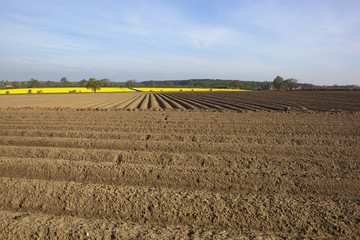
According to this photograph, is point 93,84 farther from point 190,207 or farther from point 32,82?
point 190,207

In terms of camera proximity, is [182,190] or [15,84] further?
[15,84]

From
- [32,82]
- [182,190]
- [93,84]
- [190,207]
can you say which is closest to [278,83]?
[93,84]

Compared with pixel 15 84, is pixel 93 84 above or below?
below

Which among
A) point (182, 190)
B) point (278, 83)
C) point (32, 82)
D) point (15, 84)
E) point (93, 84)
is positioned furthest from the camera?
point (278, 83)

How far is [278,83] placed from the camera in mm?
120000

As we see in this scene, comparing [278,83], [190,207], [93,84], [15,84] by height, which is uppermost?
[278,83]

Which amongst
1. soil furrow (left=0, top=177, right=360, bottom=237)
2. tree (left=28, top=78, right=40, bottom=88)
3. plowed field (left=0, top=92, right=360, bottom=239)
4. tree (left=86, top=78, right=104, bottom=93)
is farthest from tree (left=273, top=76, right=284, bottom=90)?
soil furrow (left=0, top=177, right=360, bottom=237)

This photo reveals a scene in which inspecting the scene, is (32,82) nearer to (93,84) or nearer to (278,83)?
(93,84)

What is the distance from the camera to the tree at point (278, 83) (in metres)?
119

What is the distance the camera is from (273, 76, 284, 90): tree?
118812 mm

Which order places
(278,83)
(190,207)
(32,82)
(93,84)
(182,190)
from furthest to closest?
(278,83) < (32,82) < (93,84) < (182,190) < (190,207)

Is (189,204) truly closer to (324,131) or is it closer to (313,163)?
(313,163)

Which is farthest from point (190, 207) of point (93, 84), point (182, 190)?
point (93, 84)

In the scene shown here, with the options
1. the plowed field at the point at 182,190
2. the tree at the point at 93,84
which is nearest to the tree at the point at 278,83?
the tree at the point at 93,84
